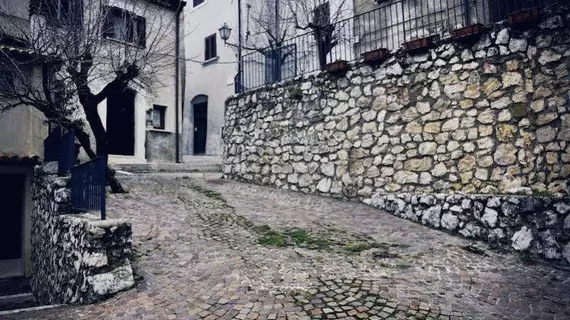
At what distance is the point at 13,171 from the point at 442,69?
9.66 metres

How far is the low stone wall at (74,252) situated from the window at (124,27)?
10.6 ft

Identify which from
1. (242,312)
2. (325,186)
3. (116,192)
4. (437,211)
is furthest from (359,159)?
(116,192)

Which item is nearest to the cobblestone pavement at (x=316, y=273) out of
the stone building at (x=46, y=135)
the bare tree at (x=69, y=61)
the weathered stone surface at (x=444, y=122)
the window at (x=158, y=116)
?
the stone building at (x=46, y=135)

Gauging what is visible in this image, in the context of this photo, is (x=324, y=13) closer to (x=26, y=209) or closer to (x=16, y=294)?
(x=26, y=209)

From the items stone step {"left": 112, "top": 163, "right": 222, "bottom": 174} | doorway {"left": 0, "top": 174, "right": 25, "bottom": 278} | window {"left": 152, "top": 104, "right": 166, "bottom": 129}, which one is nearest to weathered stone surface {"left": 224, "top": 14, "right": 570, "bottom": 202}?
stone step {"left": 112, "top": 163, "right": 222, "bottom": 174}

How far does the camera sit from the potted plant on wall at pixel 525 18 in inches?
206

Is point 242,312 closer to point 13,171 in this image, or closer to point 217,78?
point 13,171

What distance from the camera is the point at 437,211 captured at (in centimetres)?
601

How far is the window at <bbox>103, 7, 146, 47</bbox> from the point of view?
306 inches

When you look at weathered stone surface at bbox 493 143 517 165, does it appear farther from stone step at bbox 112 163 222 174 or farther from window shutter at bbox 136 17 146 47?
stone step at bbox 112 163 222 174

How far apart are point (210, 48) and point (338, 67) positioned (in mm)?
11258

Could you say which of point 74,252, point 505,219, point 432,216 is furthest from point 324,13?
point 74,252

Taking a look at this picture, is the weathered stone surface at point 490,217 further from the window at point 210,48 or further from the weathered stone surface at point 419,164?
the window at point 210,48

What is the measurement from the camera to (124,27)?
25.5ft
